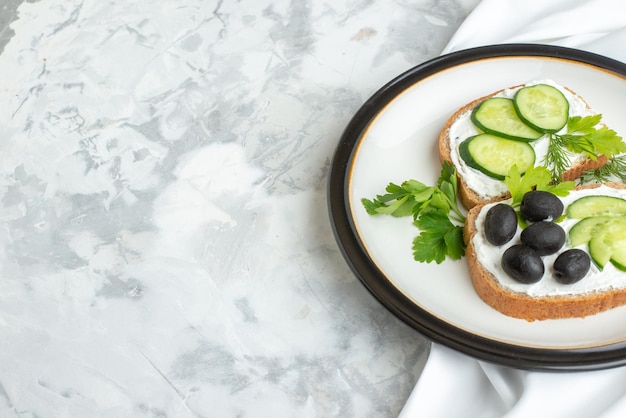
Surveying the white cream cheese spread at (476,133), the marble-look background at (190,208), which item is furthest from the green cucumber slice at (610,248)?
the marble-look background at (190,208)

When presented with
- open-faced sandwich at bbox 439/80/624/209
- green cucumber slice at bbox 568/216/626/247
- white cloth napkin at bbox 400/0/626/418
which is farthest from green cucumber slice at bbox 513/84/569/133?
white cloth napkin at bbox 400/0/626/418

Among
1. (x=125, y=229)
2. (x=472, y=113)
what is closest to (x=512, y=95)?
(x=472, y=113)

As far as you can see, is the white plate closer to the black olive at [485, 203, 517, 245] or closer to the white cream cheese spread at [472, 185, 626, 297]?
the white cream cheese spread at [472, 185, 626, 297]

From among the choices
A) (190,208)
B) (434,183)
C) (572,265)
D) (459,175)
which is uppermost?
(572,265)

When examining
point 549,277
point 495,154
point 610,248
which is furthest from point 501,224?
point 495,154

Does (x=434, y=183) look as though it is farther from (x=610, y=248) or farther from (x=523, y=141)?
(x=610, y=248)
